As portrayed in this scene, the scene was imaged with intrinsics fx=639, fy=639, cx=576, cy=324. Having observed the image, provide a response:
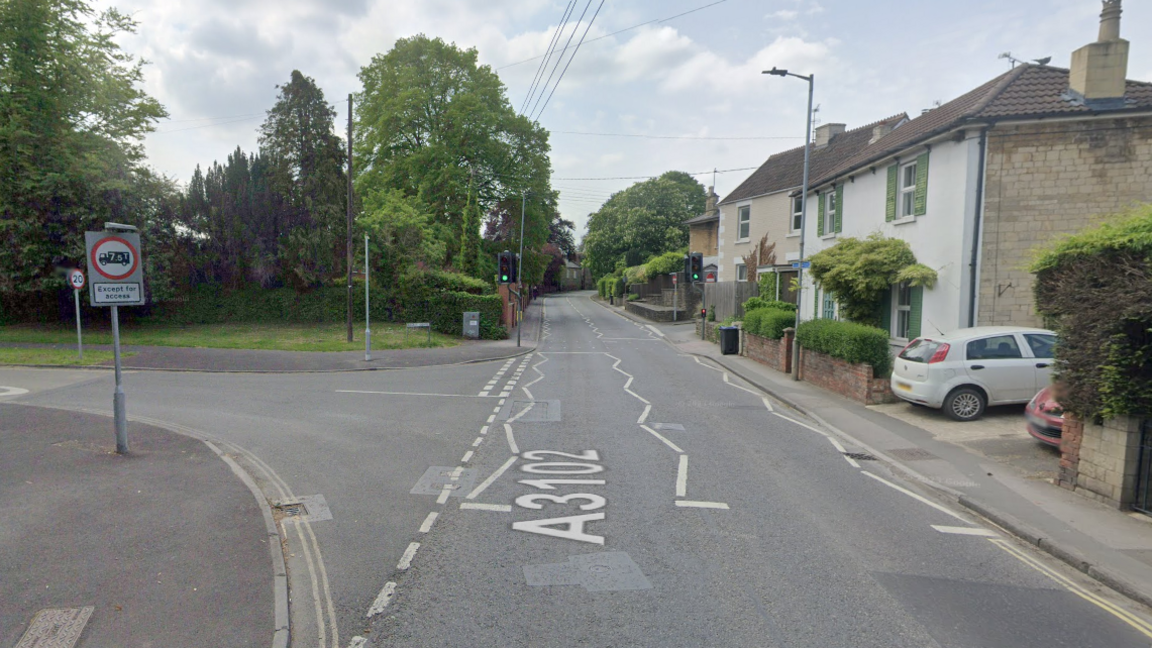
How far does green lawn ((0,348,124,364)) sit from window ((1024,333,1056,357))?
2323 centimetres

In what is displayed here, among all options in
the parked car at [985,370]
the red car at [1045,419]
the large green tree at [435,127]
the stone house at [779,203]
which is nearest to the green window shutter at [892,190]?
the parked car at [985,370]

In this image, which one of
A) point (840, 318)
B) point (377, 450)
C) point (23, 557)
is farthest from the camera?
point (840, 318)

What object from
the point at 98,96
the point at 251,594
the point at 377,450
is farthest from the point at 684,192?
the point at 251,594

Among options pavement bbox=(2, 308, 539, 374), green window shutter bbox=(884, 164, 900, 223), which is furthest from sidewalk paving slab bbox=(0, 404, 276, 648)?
green window shutter bbox=(884, 164, 900, 223)

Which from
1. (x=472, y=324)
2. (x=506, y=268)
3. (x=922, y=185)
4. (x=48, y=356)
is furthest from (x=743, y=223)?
(x=48, y=356)

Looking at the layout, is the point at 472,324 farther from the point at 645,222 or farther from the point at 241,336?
the point at 645,222

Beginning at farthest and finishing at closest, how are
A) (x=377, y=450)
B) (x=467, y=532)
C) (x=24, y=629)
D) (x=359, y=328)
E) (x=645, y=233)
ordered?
1. (x=645, y=233)
2. (x=359, y=328)
3. (x=377, y=450)
4. (x=467, y=532)
5. (x=24, y=629)

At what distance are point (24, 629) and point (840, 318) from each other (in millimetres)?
19008

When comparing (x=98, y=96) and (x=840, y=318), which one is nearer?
(x=840, y=318)

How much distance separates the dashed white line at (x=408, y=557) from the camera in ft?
17.7

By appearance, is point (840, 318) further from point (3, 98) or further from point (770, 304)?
point (3, 98)

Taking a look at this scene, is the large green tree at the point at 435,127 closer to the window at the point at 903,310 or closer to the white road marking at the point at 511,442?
the window at the point at 903,310

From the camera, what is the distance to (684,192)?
210 ft

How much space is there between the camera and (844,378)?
14.8m
